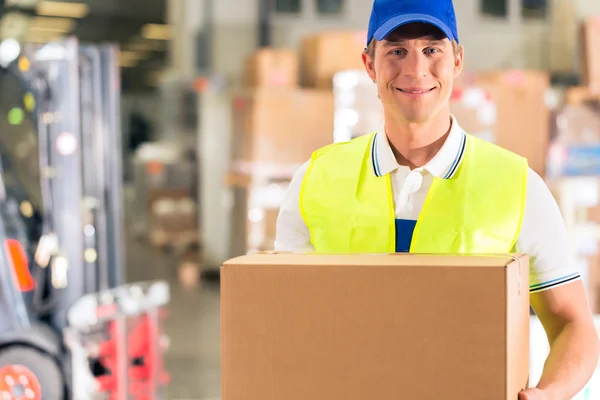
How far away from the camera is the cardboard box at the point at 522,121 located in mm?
6805

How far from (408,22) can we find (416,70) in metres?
0.09

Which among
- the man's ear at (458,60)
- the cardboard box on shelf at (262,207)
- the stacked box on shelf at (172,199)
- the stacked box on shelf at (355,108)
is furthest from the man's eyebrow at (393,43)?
the stacked box on shelf at (172,199)

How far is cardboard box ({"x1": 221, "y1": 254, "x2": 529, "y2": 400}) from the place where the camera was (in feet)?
4.63

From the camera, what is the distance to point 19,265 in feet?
15.2

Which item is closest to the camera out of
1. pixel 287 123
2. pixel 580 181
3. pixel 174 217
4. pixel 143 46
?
pixel 580 181

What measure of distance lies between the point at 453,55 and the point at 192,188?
396 inches

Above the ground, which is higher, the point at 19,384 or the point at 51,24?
the point at 51,24

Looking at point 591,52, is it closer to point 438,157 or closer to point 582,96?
point 582,96

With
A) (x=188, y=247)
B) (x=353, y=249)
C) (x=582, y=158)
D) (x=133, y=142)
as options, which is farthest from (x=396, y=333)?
(x=133, y=142)

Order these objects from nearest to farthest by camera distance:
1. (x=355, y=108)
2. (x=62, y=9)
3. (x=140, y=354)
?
(x=140, y=354)
(x=355, y=108)
(x=62, y=9)

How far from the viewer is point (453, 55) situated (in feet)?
5.94

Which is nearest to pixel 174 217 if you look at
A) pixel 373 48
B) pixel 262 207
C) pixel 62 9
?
pixel 262 207

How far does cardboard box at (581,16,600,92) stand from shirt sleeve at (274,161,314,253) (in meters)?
6.28

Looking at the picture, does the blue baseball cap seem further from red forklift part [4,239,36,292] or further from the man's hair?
red forklift part [4,239,36,292]
